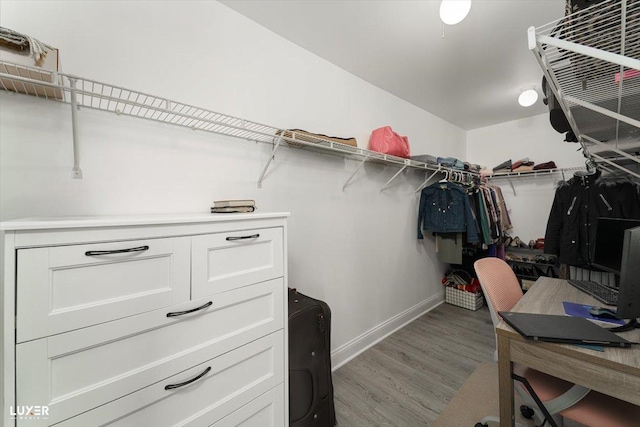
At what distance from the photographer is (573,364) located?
0.84m

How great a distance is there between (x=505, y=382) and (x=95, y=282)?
1552 millimetres

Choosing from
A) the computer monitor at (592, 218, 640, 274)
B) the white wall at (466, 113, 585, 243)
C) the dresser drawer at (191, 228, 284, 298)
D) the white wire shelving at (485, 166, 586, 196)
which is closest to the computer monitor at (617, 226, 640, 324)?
the computer monitor at (592, 218, 640, 274)

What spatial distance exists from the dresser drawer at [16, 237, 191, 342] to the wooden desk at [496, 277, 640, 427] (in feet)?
4.24

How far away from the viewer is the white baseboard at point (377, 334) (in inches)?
79.3

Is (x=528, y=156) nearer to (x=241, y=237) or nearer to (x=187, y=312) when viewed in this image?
(x=241, y=237)

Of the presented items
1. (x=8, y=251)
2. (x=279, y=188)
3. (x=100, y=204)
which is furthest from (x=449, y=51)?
(x=8, y=251)

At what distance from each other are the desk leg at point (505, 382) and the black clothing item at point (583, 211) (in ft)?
6.67

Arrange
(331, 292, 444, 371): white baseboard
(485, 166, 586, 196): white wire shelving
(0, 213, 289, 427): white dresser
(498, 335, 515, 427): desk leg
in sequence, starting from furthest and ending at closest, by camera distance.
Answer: (485, 166, 586, 196): white wire shelving
(331, 292, 444, 371): white baseboard
(498, 335, 515, 427): desk leg
(0, 213, 289, 427): white dresser

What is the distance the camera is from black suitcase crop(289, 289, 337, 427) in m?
1.26

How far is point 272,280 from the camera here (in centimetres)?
116

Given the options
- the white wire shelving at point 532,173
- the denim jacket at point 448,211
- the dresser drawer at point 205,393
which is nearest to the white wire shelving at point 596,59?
the denim jacket at point 448,211

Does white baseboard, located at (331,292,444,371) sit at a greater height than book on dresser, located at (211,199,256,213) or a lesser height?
lesser

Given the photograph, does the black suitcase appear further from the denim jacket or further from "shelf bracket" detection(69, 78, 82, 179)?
the denim jacket

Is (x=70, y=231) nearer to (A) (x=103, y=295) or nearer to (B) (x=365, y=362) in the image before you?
(A) (x=103, y=295)
